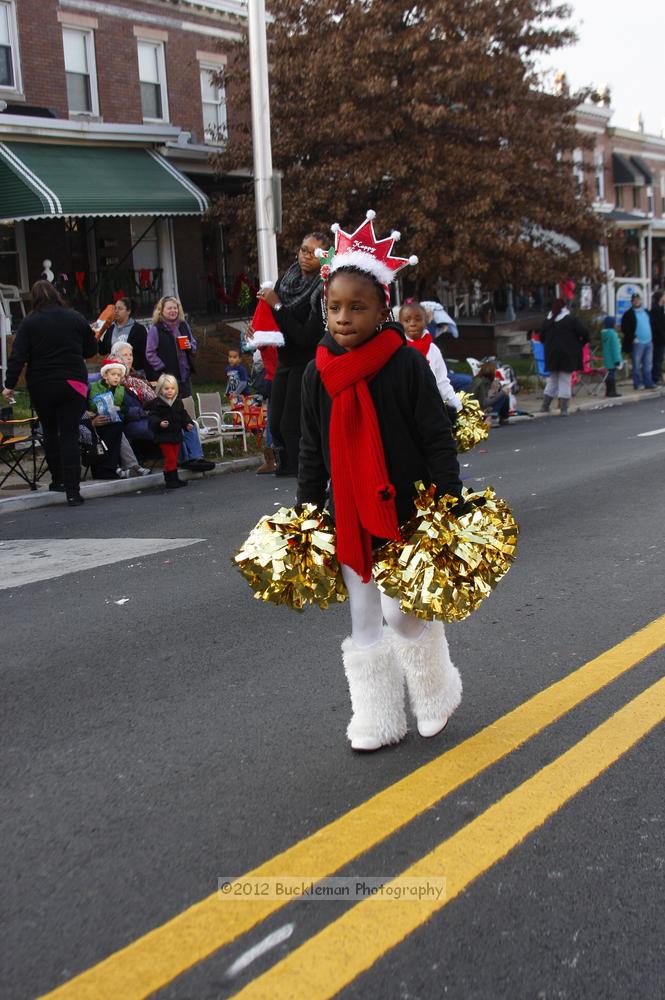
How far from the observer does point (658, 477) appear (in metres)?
10.6

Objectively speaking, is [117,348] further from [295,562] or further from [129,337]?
[295,562]

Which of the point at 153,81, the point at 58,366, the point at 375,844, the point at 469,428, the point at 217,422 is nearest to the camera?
the point at 375,844

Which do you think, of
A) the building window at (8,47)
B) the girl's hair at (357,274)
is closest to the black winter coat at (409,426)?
the girl's hair at (357,274)

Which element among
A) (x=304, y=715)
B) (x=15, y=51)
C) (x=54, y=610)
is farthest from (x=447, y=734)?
(x=15, y=51)

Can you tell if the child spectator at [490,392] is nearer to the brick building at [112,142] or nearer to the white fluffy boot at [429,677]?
the brick building at [112,142]

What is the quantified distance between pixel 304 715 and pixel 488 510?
1.13m

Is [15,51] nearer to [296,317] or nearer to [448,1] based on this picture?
[448,1]

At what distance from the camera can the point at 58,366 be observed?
415 inches

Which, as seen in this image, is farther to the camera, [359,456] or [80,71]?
[80,71]

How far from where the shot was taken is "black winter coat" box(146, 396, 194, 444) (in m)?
11.4

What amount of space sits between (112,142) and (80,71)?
283 cm

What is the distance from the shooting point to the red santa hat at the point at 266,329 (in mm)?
8648

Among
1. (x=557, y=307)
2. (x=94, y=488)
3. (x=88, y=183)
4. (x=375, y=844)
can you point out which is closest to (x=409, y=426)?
(x=375, y=844)

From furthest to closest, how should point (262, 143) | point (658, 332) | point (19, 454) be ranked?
point (658, 332)
point (262, 143)
point (19, 454)
